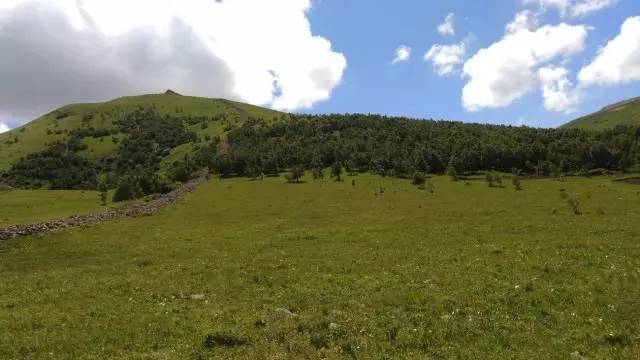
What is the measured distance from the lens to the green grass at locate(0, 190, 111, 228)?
72938 millimetres

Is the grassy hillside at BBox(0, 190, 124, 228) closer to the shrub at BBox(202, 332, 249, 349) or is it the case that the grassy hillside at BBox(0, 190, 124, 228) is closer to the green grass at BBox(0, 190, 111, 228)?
the green grass at BBox(0, 190, 111, 228)

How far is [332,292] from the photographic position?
22.9m

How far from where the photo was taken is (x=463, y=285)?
22.8 meters

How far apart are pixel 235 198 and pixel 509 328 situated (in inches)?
3189

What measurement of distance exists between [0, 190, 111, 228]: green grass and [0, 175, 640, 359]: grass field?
3033 cm

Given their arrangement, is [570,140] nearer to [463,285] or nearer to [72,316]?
[463,285]

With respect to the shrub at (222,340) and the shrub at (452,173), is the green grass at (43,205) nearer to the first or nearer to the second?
the shrub at (222,340)

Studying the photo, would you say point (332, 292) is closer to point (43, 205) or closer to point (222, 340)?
point (222, 340)

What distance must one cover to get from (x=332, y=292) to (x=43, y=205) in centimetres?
8279

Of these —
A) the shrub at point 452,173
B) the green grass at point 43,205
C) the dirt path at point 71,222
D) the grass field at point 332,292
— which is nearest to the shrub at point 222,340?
the grass field at point 332,292

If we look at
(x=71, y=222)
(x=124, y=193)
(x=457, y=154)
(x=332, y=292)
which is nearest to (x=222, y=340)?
(x=332, y=292)

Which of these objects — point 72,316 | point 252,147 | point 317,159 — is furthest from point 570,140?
point 72,316

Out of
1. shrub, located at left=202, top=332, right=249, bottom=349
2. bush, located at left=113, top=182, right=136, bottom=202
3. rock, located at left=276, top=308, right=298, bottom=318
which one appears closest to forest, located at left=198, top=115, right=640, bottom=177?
bush, located at left=113, top=182, right=136, bottom=202

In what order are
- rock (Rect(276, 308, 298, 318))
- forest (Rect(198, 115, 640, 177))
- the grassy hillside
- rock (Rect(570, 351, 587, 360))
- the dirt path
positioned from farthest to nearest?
1. forest (Rect(198, 115, 640, 177))
2. the grassy hillside
3. the dirt path
4. rock (Rect(276, 308, 298, 318))
5. rock (Rect(570, 351, 587, 360))
